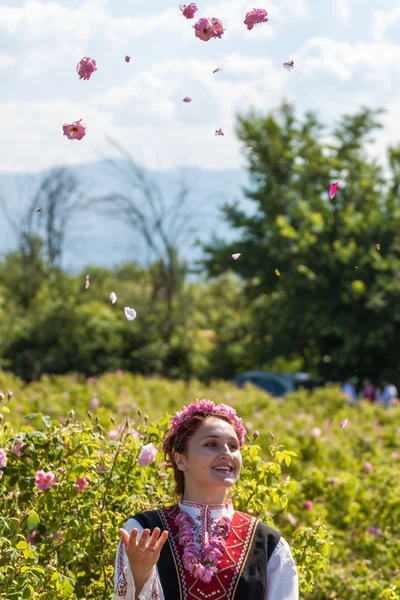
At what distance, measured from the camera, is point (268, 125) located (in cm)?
2553

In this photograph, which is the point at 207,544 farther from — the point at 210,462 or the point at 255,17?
the point at 255,17

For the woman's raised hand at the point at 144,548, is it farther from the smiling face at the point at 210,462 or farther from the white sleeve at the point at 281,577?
the white sleeve at the point at 281,577

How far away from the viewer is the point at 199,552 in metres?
3.19

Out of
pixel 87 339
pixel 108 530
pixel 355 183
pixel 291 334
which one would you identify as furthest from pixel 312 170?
pixel 108 530

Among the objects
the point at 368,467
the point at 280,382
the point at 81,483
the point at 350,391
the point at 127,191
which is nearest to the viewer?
the point at 81,483

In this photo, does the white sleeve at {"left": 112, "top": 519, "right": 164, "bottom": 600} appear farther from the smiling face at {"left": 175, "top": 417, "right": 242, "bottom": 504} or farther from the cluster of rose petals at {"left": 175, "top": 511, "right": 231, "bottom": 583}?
the smiling face at {"left": 175, "top": 417, "right": 242, "bottom": 504}

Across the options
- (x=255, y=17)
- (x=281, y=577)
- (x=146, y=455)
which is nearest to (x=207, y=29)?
(x=255, y=17)

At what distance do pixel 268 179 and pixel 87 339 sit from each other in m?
6.94

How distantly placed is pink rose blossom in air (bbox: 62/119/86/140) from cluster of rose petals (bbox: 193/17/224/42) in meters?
0.64

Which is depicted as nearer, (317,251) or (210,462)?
(210,462)

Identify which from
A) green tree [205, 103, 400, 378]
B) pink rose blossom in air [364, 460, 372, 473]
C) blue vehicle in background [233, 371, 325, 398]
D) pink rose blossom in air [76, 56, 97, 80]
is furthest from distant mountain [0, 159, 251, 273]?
pink rose blossom in air [76, 56, 97, 80]

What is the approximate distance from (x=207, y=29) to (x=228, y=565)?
87.6 inches

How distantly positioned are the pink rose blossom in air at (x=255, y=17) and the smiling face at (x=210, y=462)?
172 centimetres

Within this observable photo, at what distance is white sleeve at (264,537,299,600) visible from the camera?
318 cm
